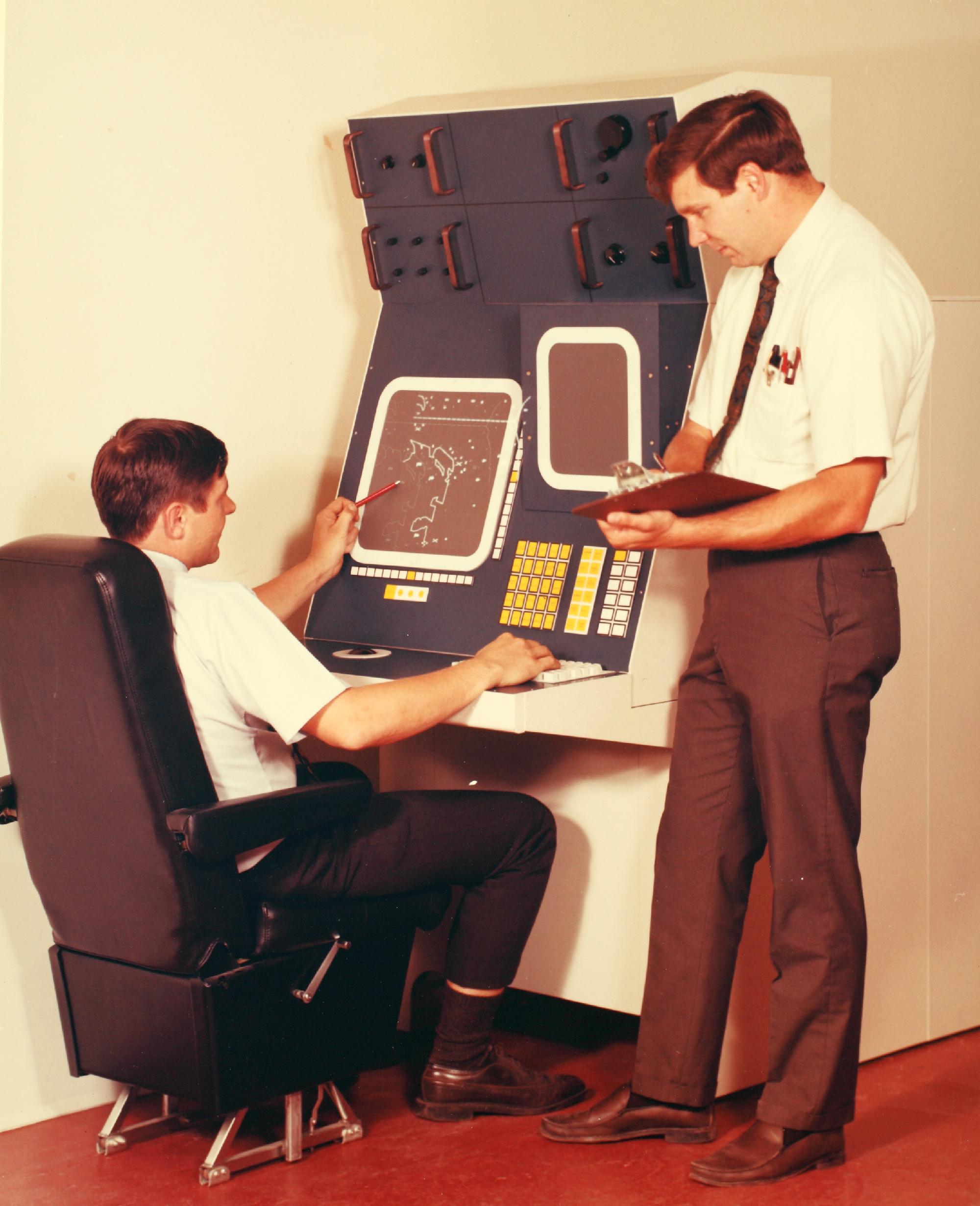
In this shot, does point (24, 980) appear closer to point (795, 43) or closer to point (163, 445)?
point (163, 445)

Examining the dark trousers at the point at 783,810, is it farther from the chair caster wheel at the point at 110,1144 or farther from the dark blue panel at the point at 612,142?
the chair caster wheel at the point at 110,1144

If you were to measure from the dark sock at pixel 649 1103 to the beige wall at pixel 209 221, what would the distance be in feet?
3.17

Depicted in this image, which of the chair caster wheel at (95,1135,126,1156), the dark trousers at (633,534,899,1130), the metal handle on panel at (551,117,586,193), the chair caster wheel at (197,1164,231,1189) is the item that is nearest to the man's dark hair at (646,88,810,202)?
the metal handle on panel at (551,117,586,193)

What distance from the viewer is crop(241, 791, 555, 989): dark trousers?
2.07 m

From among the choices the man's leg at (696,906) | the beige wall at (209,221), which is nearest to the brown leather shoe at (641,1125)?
the man's leg at (696,906)

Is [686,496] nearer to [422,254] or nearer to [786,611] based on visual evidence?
[786,611]

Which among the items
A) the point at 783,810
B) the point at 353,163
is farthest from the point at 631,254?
the point at 783,810

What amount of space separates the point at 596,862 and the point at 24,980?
998 millimetres

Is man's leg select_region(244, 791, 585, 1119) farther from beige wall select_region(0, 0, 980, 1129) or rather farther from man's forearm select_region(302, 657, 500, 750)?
beige wall select_region(0, 0, 980, 1129)

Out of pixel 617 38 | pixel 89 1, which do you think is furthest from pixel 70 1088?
pixel 617 38

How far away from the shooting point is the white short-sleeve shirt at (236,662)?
6.40 feet

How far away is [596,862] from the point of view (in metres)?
2.49

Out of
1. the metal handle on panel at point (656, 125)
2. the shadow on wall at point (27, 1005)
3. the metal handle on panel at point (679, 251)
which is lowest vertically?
the shadow on wall at point (27, 1005)

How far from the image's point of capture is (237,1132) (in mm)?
2271
